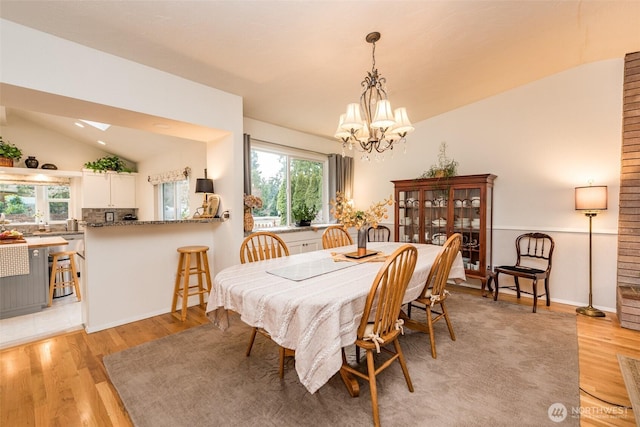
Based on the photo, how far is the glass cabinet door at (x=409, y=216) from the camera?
4266mm

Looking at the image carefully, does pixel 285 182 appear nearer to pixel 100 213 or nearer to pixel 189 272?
pixel 189 272

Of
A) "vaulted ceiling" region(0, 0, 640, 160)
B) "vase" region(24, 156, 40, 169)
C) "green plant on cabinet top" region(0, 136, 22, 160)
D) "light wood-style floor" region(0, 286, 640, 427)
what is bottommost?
"light wood-style floor" region(0, 286, 640, 427)

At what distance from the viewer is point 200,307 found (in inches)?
128

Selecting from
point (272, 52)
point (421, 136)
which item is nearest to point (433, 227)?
point (421, 136)

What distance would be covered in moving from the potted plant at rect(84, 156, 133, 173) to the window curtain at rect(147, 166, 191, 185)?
0.94 metres

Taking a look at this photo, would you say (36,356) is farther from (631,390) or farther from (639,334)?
(639,334)

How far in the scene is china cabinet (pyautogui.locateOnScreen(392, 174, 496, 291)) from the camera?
3.61 m

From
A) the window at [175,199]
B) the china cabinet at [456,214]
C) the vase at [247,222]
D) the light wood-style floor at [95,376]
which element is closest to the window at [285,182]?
the vase at [247,222]

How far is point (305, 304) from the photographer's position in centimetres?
133

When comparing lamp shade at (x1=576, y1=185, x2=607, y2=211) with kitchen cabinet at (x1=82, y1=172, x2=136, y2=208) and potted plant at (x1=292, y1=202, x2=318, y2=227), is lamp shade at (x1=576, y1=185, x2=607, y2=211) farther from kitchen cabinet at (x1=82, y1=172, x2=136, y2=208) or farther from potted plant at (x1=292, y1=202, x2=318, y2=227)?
kitchen cabinet at (x1=82, y1=172, x2=136, y2=208)

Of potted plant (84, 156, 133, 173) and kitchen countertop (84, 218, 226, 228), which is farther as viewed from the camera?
potted plant (84, 156, 133, 173)

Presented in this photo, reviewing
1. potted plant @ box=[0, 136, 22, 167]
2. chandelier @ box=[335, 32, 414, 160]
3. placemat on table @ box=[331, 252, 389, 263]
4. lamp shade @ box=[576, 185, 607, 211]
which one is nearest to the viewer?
chandelier @ box=[335, 32, 414, 160]

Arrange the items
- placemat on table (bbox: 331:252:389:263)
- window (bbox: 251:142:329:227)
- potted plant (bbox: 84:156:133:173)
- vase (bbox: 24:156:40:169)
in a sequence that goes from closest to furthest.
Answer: placemat on table (bbox: 331:252:389:263), window (bbox: 251:142:329:227), vase (bbox: 24:156:40:169), potted plant (bbox: 84:156:133:173)

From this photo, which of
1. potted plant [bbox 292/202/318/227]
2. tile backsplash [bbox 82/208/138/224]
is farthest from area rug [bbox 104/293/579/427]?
tile backsplash [bbox 82/208/138/224]
